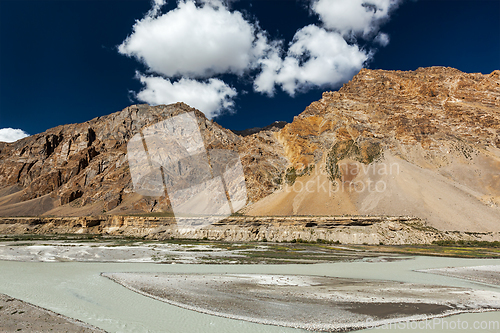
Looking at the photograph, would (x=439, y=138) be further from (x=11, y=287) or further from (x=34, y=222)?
(x=34, y=222)

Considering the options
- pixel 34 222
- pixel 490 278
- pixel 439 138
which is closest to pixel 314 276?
pixel 490 278

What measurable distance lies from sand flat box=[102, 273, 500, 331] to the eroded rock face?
275ft

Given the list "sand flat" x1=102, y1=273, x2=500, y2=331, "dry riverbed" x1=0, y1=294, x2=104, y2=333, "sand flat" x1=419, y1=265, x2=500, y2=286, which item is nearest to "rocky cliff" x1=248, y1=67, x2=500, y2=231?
"sand flat" x1=419, y1=265, x2=500, y2=286

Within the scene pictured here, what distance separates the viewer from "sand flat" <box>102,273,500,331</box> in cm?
1327

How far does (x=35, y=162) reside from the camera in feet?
616

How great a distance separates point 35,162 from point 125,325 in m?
228

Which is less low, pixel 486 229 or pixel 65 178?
pixel 65 178

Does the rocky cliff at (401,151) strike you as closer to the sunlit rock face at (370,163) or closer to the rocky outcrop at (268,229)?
the sunlit rock face at (370,163)
